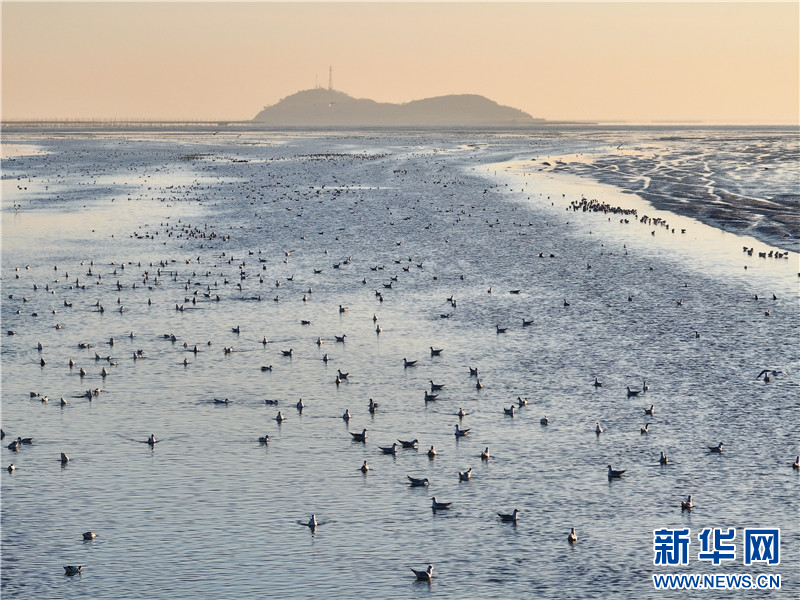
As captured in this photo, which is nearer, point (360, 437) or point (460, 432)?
point (360, 437)

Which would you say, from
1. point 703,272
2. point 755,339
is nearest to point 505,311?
point 755,339

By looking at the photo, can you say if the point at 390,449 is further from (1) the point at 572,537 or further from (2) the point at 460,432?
(1) the point at 572,537

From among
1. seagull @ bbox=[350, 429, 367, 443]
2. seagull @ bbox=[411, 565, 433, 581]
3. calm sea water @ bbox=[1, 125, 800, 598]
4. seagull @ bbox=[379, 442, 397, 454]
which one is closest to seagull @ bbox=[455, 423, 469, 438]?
calm sea water @ bbox=[1, 125, 800, 598]

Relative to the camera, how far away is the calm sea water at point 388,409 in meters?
23.7

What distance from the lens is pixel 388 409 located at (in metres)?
34.7

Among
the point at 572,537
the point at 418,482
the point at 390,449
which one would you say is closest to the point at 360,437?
the point at 390,449

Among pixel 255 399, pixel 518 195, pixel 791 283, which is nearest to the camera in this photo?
pixel 255 399

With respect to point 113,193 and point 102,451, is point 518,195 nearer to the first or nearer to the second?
point 113,193

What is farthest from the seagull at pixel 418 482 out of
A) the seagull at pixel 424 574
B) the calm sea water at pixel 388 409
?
the seagull at pixel 424 574

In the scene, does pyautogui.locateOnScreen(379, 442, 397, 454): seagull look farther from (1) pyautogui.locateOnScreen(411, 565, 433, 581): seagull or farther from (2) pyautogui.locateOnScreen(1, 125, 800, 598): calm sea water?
(1) pyautogui.locateOnScreen(411, 565, 433, 581): seagull

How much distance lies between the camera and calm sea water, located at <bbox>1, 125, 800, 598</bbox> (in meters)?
23.7

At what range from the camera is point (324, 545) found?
24.3 m

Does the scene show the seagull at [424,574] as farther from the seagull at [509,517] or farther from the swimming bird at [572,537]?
the swimming bird at [572,537]

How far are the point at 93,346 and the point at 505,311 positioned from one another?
60.9 ft
